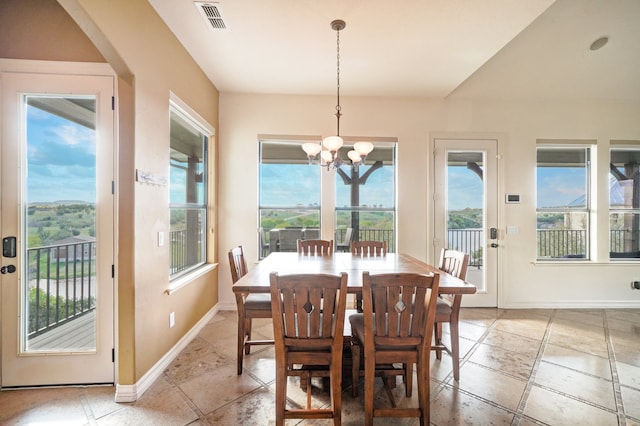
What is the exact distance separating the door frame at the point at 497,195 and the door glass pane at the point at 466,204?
0.68 ft

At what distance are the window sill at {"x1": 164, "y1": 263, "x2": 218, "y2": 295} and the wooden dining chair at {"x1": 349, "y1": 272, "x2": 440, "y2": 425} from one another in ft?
6.18

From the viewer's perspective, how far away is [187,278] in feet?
9.29

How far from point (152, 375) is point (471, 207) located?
167 inches

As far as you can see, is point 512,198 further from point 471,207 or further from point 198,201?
point 198,201

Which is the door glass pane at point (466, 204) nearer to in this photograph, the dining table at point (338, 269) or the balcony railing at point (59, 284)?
the dining table at point (338, 269)

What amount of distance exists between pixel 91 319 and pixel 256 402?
1.45 metres

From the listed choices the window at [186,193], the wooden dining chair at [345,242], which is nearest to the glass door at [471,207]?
the wooden dining chair at [345,242]

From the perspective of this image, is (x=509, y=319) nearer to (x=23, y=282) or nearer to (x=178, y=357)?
(x=178, y=357)

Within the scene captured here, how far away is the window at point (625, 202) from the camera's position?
392cm

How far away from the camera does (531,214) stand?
3.84 metres

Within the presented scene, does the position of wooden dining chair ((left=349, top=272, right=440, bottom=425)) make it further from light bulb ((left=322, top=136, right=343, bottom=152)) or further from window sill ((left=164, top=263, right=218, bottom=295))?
window sill ((left=164, top=263, right=218, bottom=295))

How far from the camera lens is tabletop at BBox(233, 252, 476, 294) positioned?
1816mm

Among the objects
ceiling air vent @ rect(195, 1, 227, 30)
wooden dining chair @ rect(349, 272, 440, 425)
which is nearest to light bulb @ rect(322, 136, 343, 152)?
wooden dining chair @ rect(349, 272, 440, 425)

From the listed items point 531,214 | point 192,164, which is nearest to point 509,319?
point 531,214
